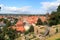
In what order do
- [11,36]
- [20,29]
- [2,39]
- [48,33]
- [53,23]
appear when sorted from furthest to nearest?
[20,29], [11,36], [2,39], [53,23], [48,33]

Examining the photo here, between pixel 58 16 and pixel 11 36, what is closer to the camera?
pixel 58 16

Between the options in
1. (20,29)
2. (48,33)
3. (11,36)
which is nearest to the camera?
(48,33)

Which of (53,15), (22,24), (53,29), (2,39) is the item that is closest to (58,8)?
(53,15)

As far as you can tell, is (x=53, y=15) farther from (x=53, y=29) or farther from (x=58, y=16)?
(x=53, y=29)

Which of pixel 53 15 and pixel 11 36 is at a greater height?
pixel 53 15

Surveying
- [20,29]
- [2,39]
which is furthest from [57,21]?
[20,29]

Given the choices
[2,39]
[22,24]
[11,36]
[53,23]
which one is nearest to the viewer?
[53,23]

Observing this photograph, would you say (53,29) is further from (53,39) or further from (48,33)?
(53,39)

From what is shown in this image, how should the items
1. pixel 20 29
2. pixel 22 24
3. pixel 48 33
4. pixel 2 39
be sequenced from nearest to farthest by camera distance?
1. pixel 48 33
2. pixel 2 39
3. pixel 20 29
4. pixel 22 24

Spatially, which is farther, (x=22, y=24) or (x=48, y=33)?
(x=22, y=24)
